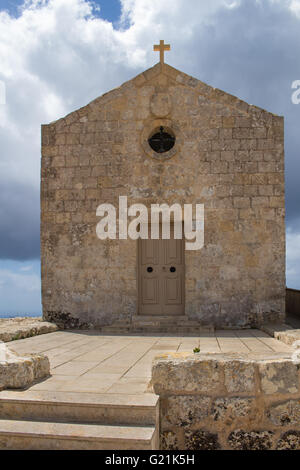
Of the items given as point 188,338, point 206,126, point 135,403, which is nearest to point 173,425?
point 135,403

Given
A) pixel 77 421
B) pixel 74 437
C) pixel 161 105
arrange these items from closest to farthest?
pixel 74 437 → pixel 77 421 → pixel 161 105

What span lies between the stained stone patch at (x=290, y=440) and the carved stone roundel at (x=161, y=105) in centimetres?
684

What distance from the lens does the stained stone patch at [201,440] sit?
12.0 ft

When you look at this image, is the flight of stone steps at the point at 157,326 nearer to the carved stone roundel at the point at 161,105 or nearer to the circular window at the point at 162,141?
the circular window at the point at 162,141

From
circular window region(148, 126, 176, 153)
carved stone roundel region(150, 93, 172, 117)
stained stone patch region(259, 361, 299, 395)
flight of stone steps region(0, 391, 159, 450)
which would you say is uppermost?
carved stone roundel region(150, 93, 172, 117)

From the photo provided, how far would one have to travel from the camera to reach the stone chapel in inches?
331

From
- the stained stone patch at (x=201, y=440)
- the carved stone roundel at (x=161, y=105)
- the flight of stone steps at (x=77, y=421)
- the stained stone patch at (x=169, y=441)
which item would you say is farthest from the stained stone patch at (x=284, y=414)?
the carved stone roundel at (x=161, y=105)

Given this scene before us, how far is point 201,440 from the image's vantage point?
3.69 m

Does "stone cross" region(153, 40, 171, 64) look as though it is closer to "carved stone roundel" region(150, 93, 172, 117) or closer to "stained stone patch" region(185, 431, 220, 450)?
"carved stone roundel" region(150, 93, 172, 117)

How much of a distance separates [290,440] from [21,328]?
16.8 ft

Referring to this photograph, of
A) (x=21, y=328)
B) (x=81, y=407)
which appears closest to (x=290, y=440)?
(x=81, y=407)

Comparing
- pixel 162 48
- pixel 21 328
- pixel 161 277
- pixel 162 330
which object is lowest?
pixel 162 330

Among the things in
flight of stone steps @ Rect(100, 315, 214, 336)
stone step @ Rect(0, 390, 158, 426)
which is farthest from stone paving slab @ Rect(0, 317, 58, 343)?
stone step @ Rect(0, 390, 158, 426)

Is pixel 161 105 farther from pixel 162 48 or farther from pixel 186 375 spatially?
pixel 186 375
